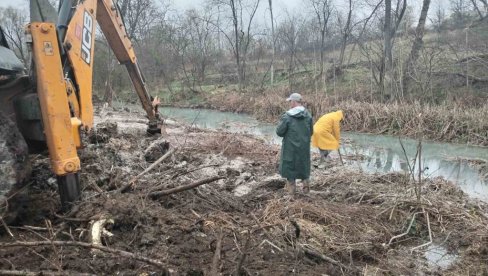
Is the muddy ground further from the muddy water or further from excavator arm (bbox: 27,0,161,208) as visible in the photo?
the muddy water

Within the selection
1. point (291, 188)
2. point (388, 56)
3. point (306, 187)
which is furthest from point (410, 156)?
point (388, 56)

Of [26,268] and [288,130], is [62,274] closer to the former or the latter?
[26,268]

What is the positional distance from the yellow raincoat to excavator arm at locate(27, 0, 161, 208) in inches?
237

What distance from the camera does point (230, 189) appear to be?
7188mm

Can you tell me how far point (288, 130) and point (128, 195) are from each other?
2.89 m

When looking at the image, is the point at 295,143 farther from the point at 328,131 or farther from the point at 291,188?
the point at 328,131

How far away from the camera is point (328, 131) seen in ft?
31.7

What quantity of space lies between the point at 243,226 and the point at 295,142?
2285 millimetres

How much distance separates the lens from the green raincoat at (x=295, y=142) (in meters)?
6.67

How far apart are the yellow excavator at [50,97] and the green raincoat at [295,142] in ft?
10.6

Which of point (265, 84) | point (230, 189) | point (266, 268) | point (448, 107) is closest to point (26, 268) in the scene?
point (266, 268)

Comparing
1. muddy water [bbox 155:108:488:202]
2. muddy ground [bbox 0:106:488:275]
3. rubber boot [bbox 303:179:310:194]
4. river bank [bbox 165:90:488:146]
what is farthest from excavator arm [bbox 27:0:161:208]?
river bank [bbox 165:90:488:146]

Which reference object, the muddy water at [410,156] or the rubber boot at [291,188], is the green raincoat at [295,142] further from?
the muddy water at [410,156]

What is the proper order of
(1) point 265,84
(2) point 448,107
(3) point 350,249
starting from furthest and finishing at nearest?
(1) point 265,84, (2) point 448,107, (3) point 350,249
